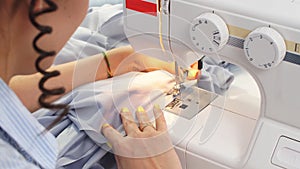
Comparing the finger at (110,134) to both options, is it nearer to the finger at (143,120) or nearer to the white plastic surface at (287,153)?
the finger at (143,120)

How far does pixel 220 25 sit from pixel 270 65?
130 mm

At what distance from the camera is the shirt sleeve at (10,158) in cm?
60

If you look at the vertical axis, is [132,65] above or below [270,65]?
below

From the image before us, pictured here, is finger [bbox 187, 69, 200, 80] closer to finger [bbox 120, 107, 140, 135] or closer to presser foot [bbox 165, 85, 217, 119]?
presser foot [bbox 165, 85, 217, 119]

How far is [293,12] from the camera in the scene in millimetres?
870

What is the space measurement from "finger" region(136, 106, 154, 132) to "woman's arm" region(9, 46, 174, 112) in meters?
0.16

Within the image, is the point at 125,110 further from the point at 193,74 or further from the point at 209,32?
the point at 209,32

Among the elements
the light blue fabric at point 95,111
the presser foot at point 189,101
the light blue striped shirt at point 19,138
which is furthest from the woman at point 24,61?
the presser foot at point 189,101

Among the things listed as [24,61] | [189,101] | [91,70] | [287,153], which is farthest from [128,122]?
[24,61]

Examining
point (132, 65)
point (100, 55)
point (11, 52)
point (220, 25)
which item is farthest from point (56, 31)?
point (100, 55)

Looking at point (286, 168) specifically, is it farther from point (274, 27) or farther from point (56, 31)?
point (56, 31)

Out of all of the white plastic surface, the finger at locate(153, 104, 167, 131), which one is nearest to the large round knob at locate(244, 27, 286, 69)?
the white plastic surface

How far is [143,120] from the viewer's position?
1107 millimetres

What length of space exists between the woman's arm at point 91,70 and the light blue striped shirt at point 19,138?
1.60ft
